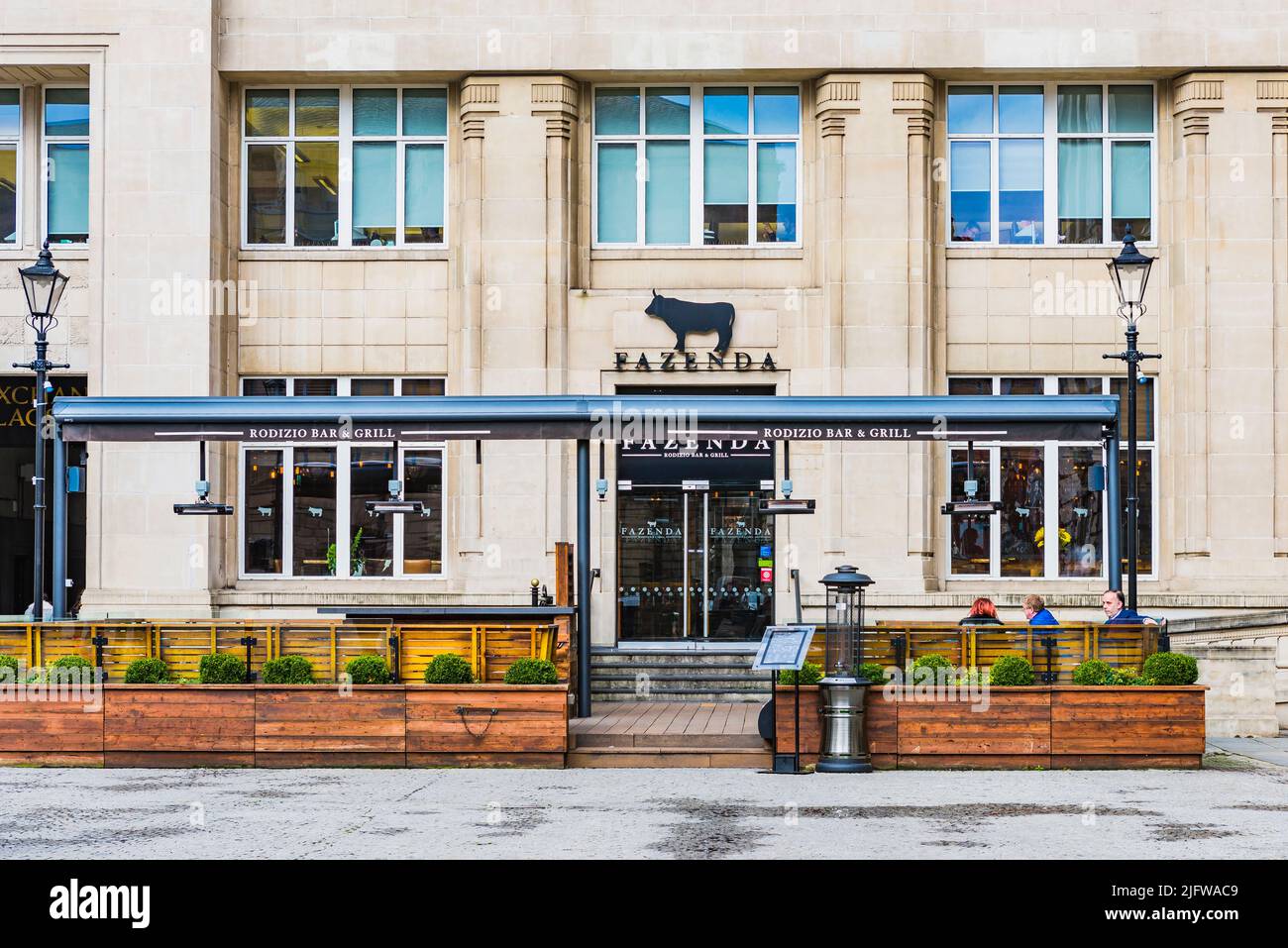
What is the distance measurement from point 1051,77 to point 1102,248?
9.83 feet

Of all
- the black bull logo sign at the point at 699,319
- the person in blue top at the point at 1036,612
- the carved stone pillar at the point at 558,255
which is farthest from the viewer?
the black bull logo sign at the point at 699,319

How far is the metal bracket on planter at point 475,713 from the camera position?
1769cm

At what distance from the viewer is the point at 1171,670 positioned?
17688 mm

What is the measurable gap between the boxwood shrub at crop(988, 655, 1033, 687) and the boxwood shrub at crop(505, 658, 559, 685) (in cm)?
457

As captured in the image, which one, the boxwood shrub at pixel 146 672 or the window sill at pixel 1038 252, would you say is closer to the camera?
the boxwood shrub at pixel 146 672

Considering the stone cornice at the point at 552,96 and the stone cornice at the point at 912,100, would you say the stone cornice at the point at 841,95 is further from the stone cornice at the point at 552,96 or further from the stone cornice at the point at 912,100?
the stone cornice at the point at 552,96

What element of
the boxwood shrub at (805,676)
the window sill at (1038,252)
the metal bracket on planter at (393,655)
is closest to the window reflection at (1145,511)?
the window sill at (1038,252)

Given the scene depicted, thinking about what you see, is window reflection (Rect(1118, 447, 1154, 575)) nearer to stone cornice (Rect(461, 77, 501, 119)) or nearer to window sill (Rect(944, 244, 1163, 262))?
window sill (Rect(944, 244, 1163, 262))

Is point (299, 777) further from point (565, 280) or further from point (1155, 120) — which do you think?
point (1155, 120)

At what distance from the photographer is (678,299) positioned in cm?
2827

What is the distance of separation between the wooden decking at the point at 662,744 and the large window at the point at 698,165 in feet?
35.3

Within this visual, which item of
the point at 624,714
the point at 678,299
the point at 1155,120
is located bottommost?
the point at 624,714

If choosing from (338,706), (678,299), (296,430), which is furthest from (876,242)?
(338,706)

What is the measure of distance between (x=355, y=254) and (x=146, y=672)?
12.0 meters
